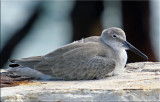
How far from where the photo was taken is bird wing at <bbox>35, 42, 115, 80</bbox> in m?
7.27

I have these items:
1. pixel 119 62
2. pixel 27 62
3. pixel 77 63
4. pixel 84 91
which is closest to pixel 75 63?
pixel 77 63

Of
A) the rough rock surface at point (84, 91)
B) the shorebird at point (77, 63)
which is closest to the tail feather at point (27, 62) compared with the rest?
the shorebird at point (77, 63)

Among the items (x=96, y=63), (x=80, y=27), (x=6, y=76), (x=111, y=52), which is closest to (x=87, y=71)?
(x=96, y=63)

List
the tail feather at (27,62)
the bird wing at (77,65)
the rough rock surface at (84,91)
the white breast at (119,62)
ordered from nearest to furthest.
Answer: the rough rock surface at (84,91) < the bird wing at (77,65) < the tail feather at (27,62) < the white breast at (119,62)

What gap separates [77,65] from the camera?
7309 mm

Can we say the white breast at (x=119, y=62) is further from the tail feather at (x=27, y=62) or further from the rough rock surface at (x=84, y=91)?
the tail feather at (x=27, y=62)

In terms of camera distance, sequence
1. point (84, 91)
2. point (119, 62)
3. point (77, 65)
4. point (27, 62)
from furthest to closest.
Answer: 1. point (119, 62)
2. point (27, 62)
3. point (77, 65)
4. point (84, 91)

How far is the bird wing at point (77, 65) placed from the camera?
7.27 meters

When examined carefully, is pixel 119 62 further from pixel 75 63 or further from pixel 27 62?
pixel 27 62

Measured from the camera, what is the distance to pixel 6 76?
24.5 ft

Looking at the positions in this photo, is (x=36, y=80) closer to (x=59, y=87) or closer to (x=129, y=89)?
(x=59, y=87)

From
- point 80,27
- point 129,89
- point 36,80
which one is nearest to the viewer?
point 129,89

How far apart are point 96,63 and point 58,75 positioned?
0.60m

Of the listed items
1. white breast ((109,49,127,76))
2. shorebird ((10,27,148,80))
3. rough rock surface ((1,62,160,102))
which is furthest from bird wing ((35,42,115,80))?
rough rock surface ((1,62,160,102))
